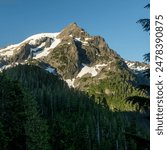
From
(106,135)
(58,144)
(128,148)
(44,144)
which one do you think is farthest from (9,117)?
(106,135)

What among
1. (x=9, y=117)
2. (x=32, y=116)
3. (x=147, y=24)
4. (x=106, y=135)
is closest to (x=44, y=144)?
(x=32, y=116)

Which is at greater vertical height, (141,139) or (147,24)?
(147,24)

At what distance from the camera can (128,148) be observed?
163 m

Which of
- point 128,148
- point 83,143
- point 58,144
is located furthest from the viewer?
point 128,148

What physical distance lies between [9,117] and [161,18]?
6771 centimetres

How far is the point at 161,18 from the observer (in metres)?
9.17

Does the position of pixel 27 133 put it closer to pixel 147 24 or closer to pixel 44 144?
pixel 44 144

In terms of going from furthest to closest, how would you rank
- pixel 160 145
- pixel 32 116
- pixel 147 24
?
pixel 32 116
pixel 147 24
pixel 160 145

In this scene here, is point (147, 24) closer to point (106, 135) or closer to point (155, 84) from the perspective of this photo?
point (155, 84)

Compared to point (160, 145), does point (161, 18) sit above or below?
above

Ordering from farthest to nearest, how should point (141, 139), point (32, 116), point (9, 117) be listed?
point (32, 116)
point (9, 117)
point (141, 139)

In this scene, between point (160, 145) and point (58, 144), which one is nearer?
point (160, 145)

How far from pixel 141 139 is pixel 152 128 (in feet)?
11.5

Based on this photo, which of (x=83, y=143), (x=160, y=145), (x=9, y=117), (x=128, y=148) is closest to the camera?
(x=160, y=145)
